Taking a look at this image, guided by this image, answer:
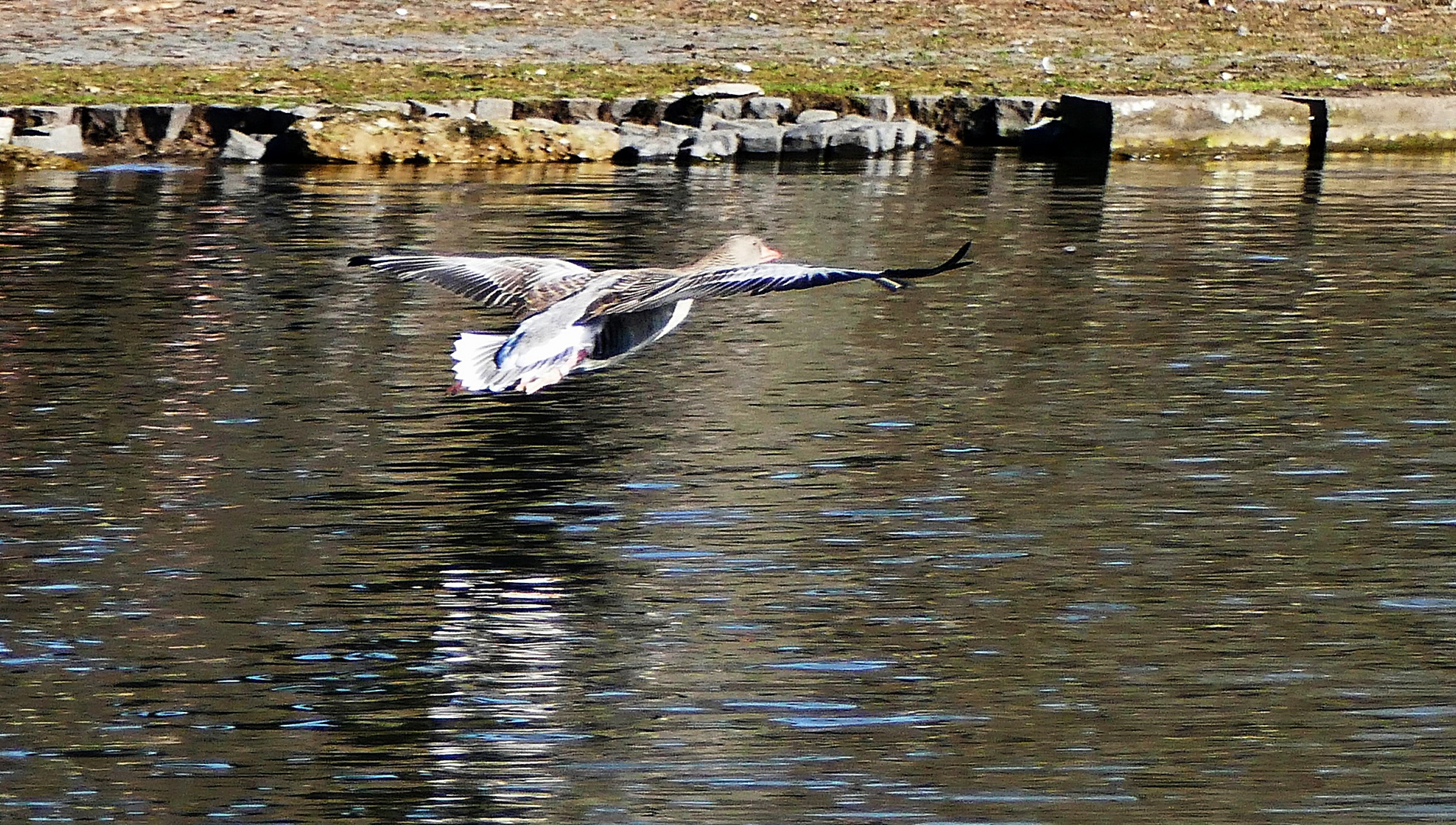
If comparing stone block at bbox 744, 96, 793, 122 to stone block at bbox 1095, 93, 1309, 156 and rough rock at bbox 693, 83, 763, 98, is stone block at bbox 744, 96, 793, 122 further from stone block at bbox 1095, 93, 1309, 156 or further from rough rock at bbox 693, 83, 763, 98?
stone block at bbox 1095, 93, 1309, 156

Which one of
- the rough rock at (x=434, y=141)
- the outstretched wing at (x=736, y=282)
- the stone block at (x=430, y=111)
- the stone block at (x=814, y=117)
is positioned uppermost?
the outstretched wing at (x=736, y=282)

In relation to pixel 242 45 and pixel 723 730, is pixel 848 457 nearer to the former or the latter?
pixel 723 730

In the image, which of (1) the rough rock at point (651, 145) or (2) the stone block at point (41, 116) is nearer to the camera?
(2) the stone block at point (41, 116)

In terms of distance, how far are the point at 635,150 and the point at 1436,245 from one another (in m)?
7.61

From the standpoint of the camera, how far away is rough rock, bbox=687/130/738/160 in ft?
61.1

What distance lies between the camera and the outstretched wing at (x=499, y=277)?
783 cm

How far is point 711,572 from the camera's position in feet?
21.0

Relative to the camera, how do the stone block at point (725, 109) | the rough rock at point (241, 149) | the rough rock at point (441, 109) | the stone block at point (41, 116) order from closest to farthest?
the rough rock at point (241, 149) → the stone block at point (41, 116) → the rough rock at point (441, 109) → the stone block at point (725, 109)

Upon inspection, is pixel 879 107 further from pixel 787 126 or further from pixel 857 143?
pixel 787 126

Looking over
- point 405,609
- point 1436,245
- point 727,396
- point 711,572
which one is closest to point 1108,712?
point 711,572

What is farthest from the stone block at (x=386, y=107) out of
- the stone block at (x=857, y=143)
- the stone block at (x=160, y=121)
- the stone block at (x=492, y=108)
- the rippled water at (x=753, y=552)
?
the rippled water at (x=753, y=552)

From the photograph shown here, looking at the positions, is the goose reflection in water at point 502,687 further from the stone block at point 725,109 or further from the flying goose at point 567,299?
the stone block at point 725,109

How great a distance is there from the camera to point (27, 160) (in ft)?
58.2

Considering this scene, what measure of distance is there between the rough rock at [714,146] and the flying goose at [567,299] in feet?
33.7
